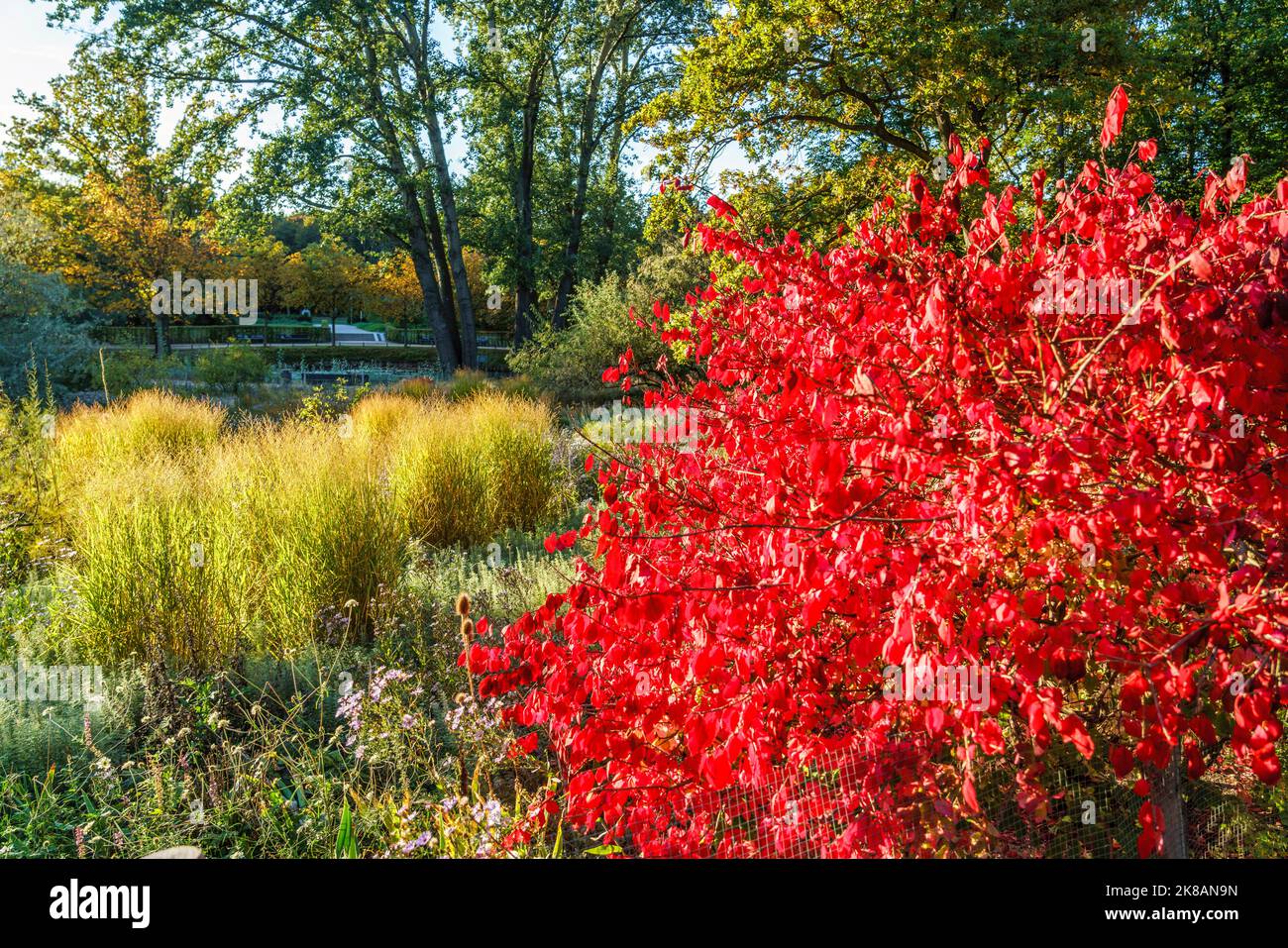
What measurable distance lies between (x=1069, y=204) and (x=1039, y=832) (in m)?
2.03

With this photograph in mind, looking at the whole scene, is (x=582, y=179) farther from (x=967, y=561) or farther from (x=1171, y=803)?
(x=967, y=561)

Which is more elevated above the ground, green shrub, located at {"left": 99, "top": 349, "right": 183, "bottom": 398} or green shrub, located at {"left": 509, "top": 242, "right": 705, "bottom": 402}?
green shrub, located at {"left": 509, "top": 242, "right": 705, "bottom": 402}

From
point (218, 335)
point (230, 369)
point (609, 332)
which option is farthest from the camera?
point (218, 335)

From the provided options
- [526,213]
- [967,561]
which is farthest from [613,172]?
[967,561]

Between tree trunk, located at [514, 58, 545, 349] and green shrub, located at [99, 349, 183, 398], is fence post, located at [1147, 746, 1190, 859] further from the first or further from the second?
tree trunk, located at [514, 58, 545, 349]

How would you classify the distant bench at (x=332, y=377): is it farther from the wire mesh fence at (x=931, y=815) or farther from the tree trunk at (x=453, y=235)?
the wire mesh fence at (x=931, y=815)

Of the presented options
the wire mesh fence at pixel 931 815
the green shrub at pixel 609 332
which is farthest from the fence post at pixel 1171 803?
the green shrub at pixel 609 332

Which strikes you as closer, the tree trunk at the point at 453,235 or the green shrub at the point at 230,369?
the green shrub at the point at 230,369

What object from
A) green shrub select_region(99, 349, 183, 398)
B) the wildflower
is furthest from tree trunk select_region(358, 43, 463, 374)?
the wildflower

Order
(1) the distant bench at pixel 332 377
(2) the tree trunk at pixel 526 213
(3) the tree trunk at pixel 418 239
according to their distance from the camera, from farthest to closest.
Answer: (2) the tree trunk at pixel 526 213 < (1) the distant bench at pixel 332 377 < (3) the tree trunk at pixel 418 239

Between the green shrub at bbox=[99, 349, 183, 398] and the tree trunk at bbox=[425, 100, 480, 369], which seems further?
the tree trunk at bbox=[425, 100, 480, 369]

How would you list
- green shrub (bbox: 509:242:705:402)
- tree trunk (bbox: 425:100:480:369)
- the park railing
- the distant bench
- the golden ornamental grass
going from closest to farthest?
the golden ornamental grass
green shrub (bbox: 509:242:705:402)
the distant bench
tree trunk (bbox: 425:100:480:369)
the park railing

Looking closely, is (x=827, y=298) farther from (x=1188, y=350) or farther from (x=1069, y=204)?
(x=1188, y=350)

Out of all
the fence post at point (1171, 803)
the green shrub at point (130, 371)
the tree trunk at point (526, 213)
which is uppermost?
the tree trunk at point (526, 213)
